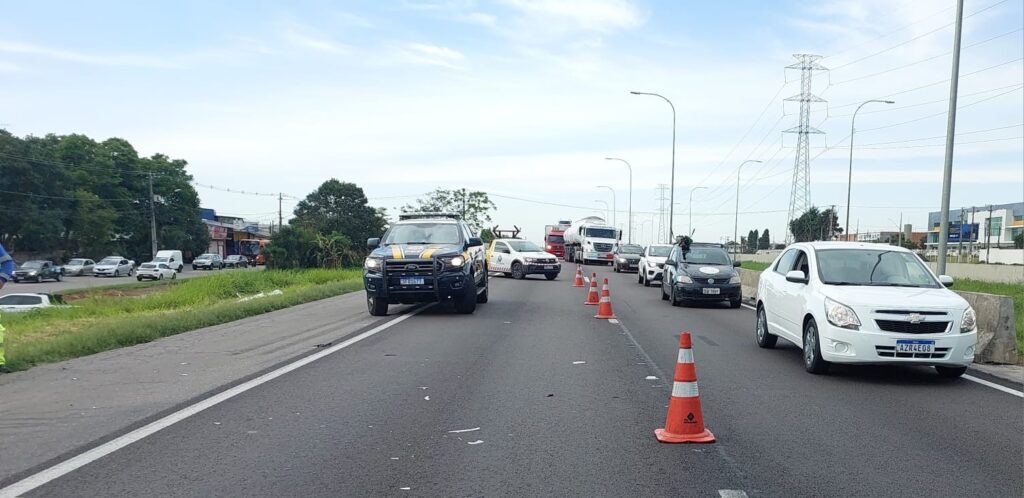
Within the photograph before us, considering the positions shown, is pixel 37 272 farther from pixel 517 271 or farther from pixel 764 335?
pixel 764 335

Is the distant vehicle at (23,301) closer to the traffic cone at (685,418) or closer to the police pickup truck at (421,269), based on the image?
the police pickup truck at (421,269)

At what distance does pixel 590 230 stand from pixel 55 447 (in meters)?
49.5

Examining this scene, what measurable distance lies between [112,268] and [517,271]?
34.5m

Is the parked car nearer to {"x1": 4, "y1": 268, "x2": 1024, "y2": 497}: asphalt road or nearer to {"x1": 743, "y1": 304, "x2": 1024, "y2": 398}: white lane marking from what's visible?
{"x1": 4, "y1": 268, "x2": 1024, "y2": 497}: asphalt road

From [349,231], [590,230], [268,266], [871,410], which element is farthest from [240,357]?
[349,231]

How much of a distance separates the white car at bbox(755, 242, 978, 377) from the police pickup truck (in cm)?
688

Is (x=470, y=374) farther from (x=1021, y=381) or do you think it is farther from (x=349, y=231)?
(x=349, y=231)

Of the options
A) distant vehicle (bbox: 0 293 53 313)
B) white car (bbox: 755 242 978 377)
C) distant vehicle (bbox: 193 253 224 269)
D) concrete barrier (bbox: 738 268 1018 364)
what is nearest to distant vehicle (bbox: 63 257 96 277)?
distant vehicle (bbox: 193 253 224 269)

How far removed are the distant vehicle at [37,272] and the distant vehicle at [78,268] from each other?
328 cm

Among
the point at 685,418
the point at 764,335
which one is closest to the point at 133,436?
the point at 685,418

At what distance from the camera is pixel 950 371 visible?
356 inches

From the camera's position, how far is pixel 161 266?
2031 inches

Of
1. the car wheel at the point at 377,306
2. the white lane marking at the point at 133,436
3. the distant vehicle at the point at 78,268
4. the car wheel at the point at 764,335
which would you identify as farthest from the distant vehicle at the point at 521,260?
the distant vehicle at the point at 78,268

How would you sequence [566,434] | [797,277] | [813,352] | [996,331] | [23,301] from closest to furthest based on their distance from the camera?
[566,434], [813,352], [797,277], [996,331], [23,301]
